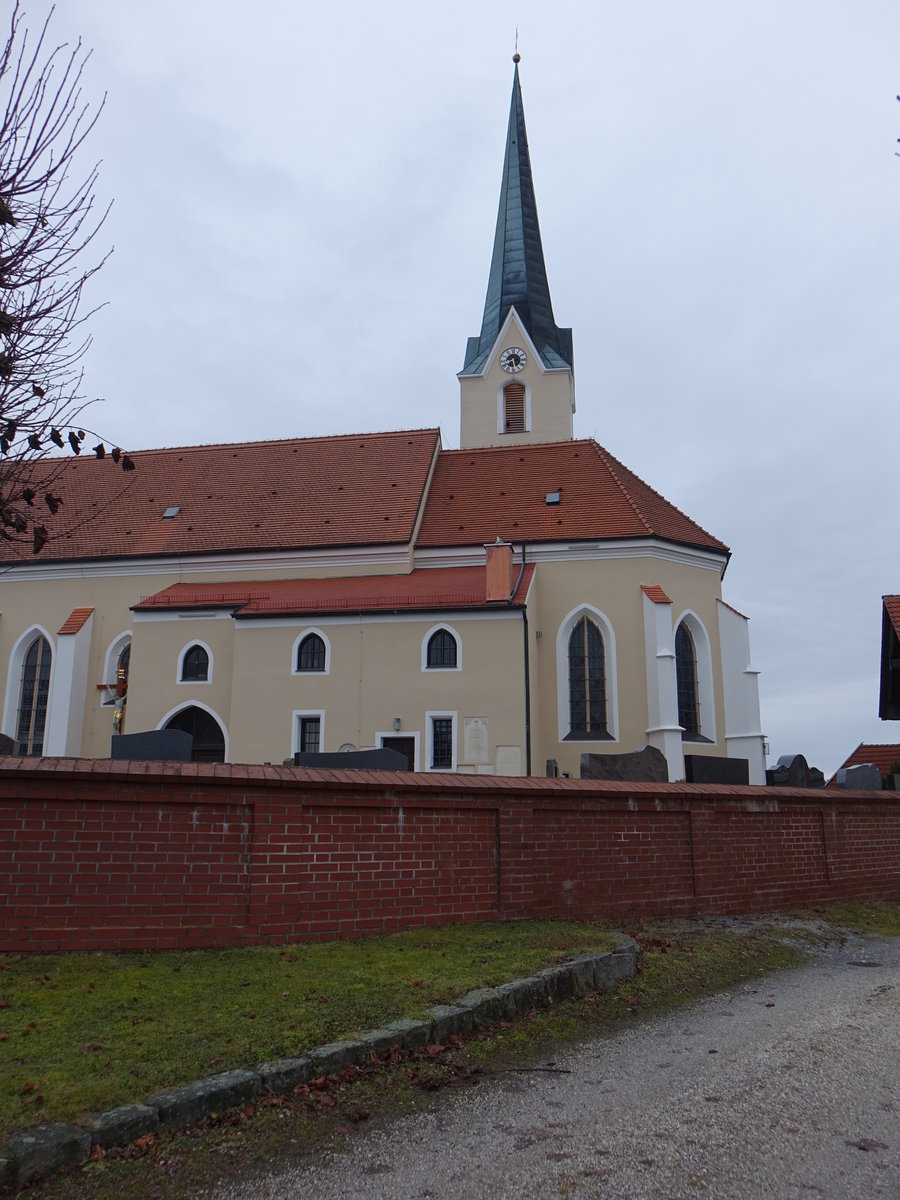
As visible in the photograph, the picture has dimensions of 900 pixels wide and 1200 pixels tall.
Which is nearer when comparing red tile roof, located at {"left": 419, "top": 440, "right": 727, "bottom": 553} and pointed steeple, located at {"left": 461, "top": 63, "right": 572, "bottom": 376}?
red tile roof, located at {"left": 419, "top": 440, "right": 727, "bottom": 553}

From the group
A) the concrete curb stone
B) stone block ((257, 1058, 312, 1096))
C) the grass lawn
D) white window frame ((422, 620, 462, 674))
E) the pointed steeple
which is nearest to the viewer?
the concrete curb stone

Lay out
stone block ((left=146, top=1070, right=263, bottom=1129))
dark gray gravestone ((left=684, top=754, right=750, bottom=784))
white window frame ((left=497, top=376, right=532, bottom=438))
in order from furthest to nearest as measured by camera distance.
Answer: white window frame ((left=497, top=376, right=532, bottom=438)) → dark gray gravestone ((left=684, top=754, right=750, bottom=784)) → stone block ((left=146, top=1070, right=263, bottom=1129))

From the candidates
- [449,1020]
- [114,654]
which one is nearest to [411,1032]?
[449,1020]

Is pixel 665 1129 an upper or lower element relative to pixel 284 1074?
lower

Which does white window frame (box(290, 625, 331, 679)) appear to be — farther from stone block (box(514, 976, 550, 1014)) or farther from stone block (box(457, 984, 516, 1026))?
stone block (box(457, 984, 516, 1026))

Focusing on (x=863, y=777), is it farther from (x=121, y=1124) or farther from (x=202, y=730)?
(x=202, y=730)

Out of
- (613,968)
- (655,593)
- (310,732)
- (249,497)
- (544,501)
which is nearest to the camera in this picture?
(613,968)

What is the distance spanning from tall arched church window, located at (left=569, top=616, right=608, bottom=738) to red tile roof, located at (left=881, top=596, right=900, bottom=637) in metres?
6.70

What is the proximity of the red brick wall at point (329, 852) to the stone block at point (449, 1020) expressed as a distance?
82.7 inches

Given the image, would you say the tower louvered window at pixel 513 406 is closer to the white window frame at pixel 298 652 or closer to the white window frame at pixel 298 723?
the white window frame at pixel 298 652

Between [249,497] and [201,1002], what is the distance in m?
23.4

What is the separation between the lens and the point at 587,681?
78.4 feet

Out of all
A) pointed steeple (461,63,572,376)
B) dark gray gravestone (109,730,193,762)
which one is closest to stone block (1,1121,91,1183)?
dark gray gravestone (109,730,193,762)

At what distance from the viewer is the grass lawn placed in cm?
466
